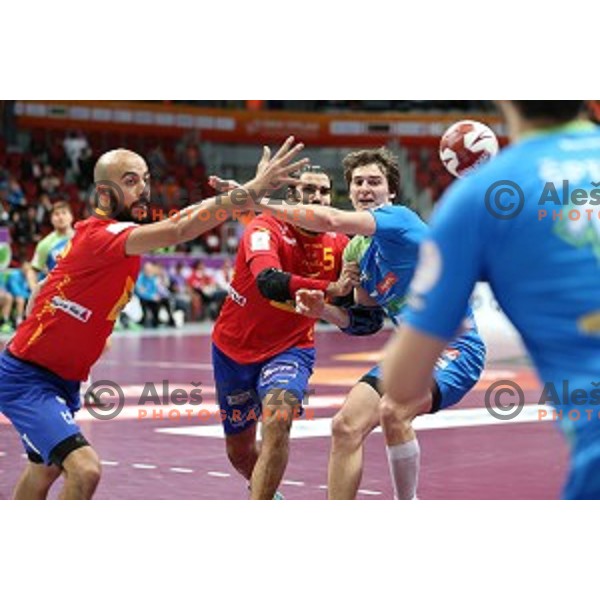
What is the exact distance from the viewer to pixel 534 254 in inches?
114

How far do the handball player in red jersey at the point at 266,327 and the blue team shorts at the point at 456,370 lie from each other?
24.7 inches

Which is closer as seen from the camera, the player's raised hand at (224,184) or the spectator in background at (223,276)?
the player's raised hand at (224,184)

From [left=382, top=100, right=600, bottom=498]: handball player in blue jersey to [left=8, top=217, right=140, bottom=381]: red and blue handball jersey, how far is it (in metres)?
3.37

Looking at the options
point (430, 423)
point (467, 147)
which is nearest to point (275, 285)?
point (467, 147)

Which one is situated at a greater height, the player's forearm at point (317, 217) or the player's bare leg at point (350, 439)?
the player's forearm at point (317, 217)

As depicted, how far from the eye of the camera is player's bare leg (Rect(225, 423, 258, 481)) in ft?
25.0

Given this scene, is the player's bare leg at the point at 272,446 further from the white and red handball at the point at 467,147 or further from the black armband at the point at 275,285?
the white and red handball at the point at 467,147

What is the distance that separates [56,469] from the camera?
A: 21.1 ft

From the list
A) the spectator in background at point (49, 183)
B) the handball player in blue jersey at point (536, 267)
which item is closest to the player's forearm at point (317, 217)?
the handball player in blue jersey at point (536, 267)

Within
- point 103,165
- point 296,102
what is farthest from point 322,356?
point 296,102

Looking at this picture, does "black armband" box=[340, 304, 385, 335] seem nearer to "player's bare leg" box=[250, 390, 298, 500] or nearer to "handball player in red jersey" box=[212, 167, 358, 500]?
"handball player in red jersey" box=[212, 167, 358, 500]

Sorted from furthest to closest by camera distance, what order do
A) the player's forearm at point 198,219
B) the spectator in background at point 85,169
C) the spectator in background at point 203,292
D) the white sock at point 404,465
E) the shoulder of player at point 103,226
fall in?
the spectator in background at point 85,169 → the spectator in background at point 203,292 → the white sock at point 404,465 → the shoulder of player at point 103,226 → the player's forearm at point 198,219

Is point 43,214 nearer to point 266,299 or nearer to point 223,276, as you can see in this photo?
point 223,276

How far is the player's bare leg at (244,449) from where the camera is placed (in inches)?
301
